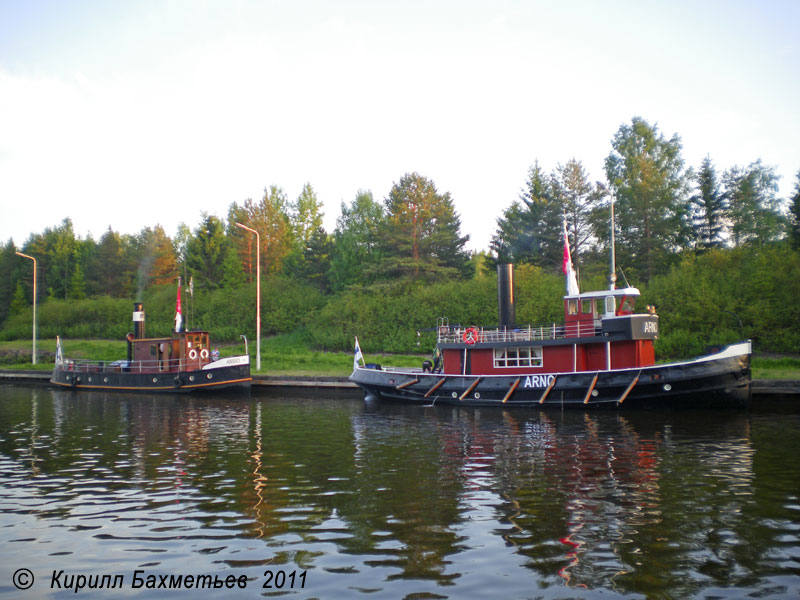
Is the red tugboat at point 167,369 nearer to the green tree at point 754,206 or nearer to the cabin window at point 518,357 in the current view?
the cabin window at point 518,357

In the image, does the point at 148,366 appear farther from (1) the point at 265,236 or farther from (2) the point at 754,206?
(2) the point at 754,206

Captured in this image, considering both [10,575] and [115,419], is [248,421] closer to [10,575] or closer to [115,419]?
[115,419]

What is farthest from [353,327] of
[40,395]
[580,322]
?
[580,322]

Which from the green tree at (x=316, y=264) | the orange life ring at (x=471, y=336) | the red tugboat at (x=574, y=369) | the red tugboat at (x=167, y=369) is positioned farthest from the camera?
the green tree at (x=316, y=264)

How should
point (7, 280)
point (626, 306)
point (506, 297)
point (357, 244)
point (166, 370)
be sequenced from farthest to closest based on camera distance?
1. point (7, 280)
2. point (357, 244)
3. point (166, 370)
4. point (506, 297)
5. point (626, 306)

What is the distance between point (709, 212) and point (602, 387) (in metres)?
32.5

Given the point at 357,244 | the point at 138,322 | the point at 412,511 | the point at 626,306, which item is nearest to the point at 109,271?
the point at 357,244

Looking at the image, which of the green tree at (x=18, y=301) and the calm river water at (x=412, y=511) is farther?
the green tree at (x=18, y=301)

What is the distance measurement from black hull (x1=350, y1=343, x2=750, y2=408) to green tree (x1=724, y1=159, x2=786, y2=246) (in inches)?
1178

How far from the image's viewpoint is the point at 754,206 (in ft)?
160

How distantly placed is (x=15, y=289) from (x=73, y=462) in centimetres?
8329

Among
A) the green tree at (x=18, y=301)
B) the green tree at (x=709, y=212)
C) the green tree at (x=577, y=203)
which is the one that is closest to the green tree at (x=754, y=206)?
the green tree at (x=709, y=212)

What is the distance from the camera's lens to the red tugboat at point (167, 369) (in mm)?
31406

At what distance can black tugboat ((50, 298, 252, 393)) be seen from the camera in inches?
1236
